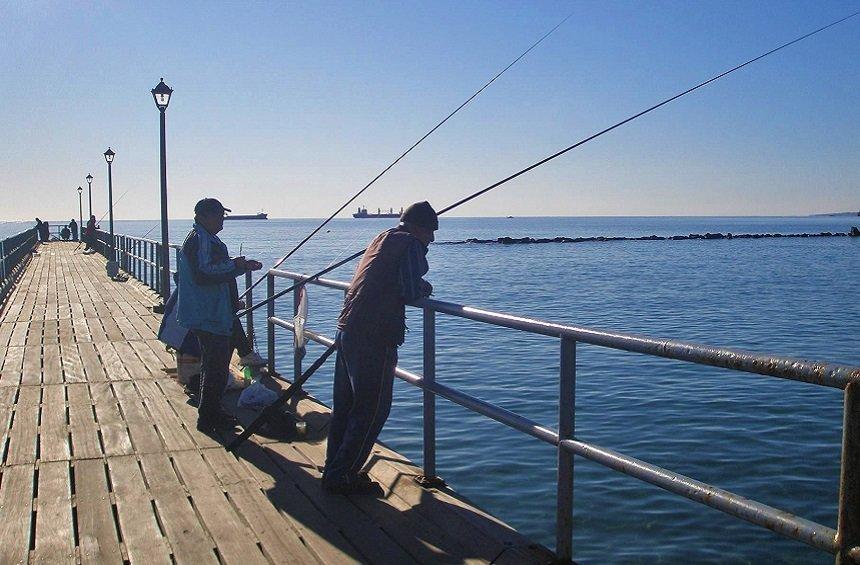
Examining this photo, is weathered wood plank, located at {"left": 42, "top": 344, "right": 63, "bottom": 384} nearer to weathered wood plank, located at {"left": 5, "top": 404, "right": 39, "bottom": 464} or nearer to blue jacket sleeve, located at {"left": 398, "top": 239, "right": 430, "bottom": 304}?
weathered wood plank, located at {"left": 5, "top": 404, "right": 39, "bottom": 464}

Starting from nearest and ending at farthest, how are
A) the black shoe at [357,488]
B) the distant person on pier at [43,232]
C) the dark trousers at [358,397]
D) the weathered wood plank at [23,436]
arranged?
the dark trousers at [358,397]
the black shoe at [357,488]
the weathered wood plank at [23,436]
the distant person on pier at [43,232]

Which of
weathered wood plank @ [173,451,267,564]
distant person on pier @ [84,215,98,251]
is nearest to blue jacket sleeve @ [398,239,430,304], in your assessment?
weathered wood plank @ [173,451,267,564]

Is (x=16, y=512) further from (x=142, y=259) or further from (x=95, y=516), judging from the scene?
(x=142, y=259)

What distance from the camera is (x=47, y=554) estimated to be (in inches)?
150

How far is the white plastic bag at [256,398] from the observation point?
6.73 m

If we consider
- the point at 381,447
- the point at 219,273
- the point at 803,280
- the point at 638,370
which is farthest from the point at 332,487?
the point at 803,280

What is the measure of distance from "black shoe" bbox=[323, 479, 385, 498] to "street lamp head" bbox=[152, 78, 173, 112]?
407 inches

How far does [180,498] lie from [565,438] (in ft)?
7.17

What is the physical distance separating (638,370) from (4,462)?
13113mm

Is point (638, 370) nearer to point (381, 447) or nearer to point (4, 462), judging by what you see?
point (381, 447)

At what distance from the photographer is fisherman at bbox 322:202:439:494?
4293mm

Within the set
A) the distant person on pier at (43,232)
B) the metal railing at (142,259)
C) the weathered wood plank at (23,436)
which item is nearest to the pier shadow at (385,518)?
the weathered wood plank at (23,436)

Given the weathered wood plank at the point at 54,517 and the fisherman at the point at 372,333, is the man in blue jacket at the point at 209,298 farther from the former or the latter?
the fisherman at the point at 372,333

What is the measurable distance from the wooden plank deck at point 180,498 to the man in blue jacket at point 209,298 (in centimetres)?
25
